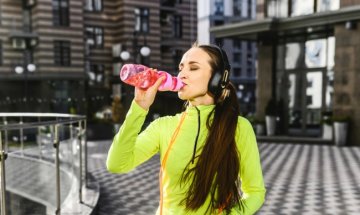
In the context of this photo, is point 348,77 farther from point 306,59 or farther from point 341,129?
point 306,59

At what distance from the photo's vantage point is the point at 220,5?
166ft

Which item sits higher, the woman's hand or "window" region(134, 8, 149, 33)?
"window" region(134, 8, 149, 33)

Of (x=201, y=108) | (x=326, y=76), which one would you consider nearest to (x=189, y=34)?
(x=326, y=76)

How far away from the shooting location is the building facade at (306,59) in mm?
12266

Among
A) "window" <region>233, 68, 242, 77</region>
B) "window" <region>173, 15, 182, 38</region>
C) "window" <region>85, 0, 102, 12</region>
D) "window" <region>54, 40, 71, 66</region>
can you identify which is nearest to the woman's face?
"window" <region>54, 40, 71, 66</region>

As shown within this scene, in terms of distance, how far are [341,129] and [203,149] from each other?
11941 millimetres

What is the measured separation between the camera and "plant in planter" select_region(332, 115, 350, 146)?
12133 mm


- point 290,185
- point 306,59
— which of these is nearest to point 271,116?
point 306,59

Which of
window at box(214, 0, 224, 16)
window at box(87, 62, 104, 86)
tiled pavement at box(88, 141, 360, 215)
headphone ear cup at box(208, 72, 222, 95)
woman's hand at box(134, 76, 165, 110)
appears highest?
window at box(214, 0, 224, 16)

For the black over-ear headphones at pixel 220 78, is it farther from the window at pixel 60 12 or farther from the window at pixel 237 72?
the window at pixel 237 72

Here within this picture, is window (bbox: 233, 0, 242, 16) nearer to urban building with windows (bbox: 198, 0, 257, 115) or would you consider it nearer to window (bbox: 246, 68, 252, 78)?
urban building with windows (bbox: 198, 0, 257, 115)

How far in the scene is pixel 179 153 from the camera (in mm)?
1488

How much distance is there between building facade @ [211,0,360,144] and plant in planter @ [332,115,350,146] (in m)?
0.28

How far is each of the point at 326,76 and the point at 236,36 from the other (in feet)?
12.4
